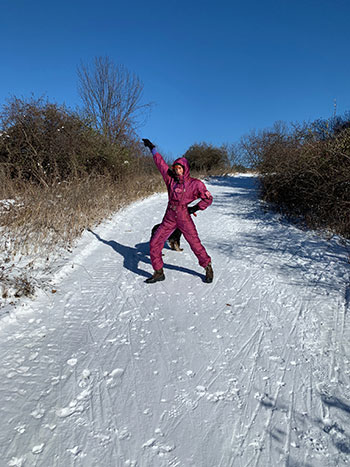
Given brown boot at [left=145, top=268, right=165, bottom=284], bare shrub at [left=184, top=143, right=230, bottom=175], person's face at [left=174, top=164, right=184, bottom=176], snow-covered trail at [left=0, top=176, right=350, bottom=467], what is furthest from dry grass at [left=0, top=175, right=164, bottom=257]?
bare shrub at [left=184, top=143, right=230, bottom=175]

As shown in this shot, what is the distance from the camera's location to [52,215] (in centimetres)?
594

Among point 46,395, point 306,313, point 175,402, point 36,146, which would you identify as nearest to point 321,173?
point 306,313

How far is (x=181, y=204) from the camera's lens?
4.11m

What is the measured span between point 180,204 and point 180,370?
7.52 feet

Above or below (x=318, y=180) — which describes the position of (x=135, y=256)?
below

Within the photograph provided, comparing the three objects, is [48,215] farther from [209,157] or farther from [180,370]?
[209,157]

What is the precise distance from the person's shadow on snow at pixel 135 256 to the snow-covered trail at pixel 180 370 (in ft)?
0.31

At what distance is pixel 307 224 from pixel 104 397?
6.47m

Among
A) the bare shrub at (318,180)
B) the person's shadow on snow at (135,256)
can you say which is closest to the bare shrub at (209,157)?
the bare shrub at (318,180)

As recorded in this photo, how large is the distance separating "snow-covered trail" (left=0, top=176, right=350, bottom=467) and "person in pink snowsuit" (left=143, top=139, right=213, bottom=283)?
386mm

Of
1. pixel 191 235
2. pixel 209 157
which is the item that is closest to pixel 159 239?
pixel 191 235

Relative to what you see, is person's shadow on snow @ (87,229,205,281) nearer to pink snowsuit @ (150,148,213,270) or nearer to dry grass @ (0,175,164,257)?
pink snowsuit @ (150,148,213,270)

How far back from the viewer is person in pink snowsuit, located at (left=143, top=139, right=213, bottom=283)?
407cm

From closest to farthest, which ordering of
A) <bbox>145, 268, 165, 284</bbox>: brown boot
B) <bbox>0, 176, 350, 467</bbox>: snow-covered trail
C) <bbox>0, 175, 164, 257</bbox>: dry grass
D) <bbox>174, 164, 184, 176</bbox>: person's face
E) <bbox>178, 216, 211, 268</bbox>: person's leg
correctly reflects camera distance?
<bbox>0, 176, 350, 467</bbox>: snow-covered trail → <bbox>174, 164, 184, 176</bbox>: person's face → <bbox>178, 216, 211, 268</bbox>: person's leg → <bbox>145, 268, 165, 284</bbox>: brown boot → <bbox>0, 175, 164, 257</bbox>: dry grass
